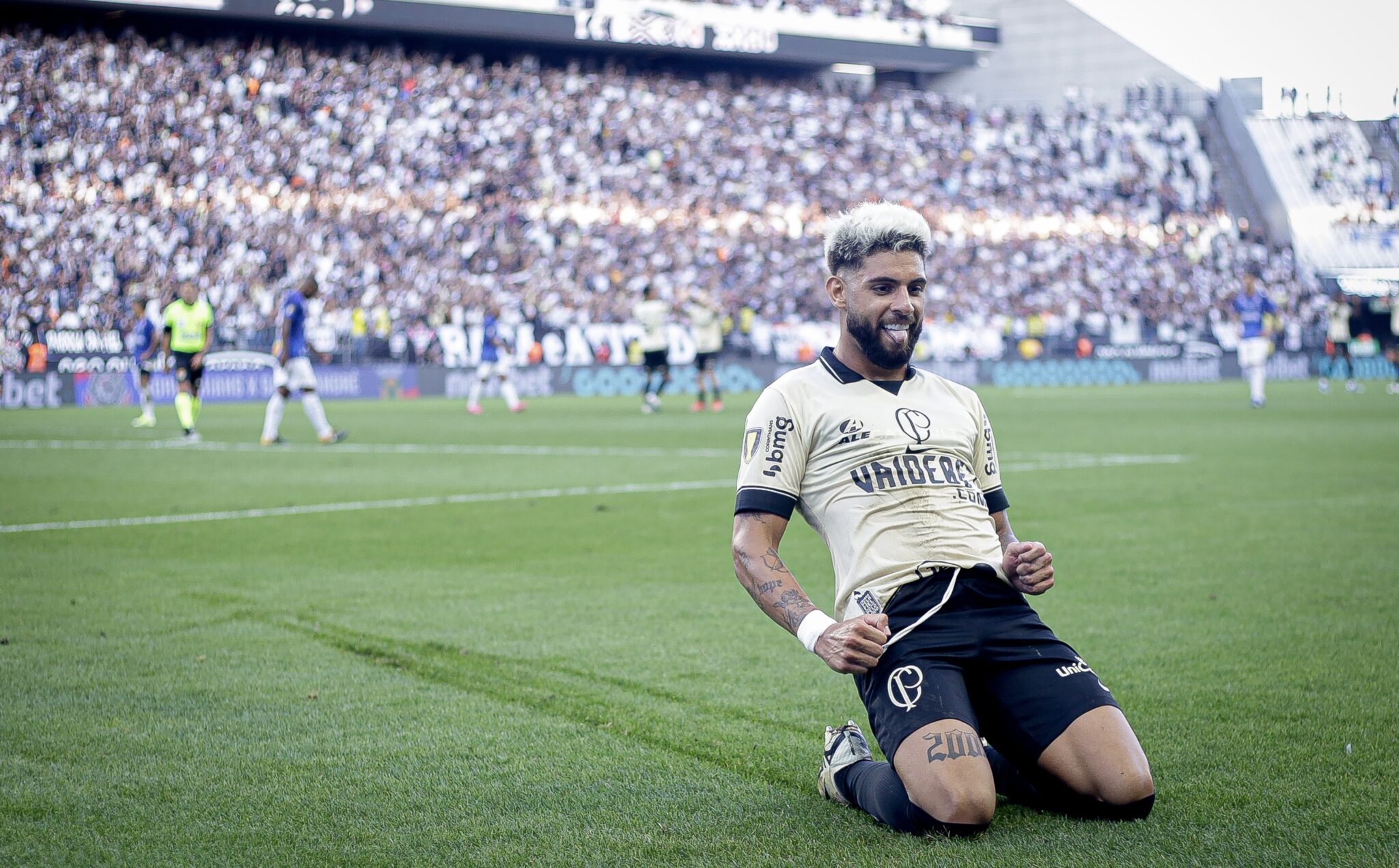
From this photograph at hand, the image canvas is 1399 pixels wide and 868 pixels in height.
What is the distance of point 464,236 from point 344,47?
10400mm

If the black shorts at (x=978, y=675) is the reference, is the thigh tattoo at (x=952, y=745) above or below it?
below

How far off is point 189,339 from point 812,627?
18784 mm

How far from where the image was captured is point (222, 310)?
3303cm

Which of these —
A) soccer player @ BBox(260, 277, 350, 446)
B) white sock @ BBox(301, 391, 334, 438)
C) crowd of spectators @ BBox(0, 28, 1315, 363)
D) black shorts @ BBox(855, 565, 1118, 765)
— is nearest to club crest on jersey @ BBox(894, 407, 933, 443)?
black shorts @ BBox(855, 565, 1118, 765)

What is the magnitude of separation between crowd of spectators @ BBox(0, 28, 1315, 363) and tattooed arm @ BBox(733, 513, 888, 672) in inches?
1158

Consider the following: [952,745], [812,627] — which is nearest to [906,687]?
[952,745]

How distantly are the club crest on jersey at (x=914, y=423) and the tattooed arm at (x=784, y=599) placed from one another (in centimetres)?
45

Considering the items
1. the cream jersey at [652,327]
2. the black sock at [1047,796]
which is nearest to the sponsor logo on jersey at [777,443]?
the black sock at [1047,796]

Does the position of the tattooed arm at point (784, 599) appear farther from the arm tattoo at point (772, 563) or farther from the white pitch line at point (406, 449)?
the white pitch line at point (406, 449)

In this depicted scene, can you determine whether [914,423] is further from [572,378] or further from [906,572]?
[572,378]

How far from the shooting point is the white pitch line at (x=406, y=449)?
1600 centimetres

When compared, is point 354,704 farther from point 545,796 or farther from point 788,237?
point 788,237

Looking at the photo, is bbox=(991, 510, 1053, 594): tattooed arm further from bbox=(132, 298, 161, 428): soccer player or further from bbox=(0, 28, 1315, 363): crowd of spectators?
bbox=(0, 28, 1315, 363): crowd of spectators

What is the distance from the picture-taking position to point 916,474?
155 inches
